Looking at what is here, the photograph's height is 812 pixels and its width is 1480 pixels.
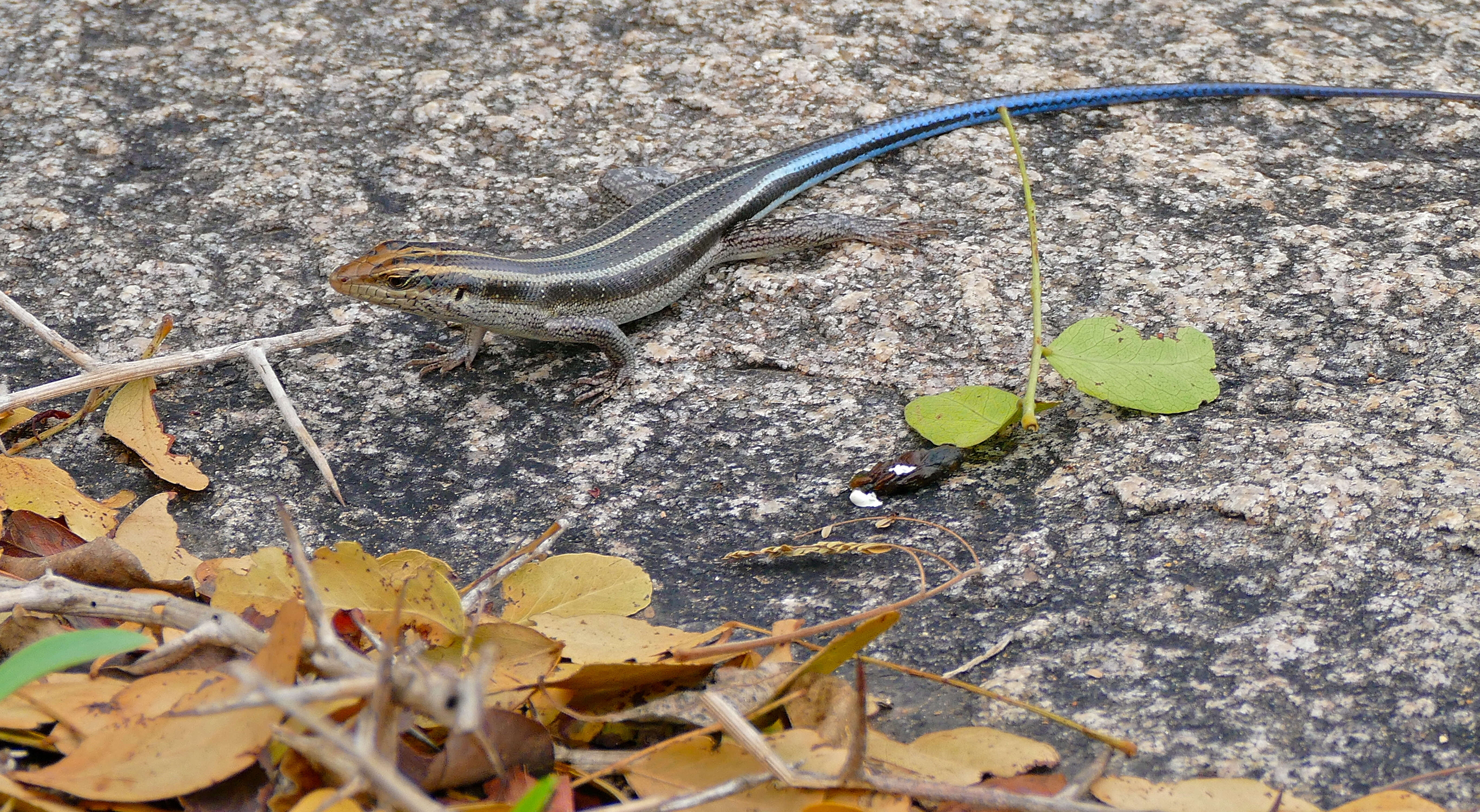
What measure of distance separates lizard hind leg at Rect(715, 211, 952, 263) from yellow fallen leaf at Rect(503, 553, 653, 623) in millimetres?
1285

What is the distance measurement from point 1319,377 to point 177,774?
2.15 metres

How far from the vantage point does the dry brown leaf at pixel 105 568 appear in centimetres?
187

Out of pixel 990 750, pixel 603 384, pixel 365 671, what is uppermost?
pixel 365 671

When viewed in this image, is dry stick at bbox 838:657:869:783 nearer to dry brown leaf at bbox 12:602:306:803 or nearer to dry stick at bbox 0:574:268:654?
dry brown leaf at bbox 12:602:306:803

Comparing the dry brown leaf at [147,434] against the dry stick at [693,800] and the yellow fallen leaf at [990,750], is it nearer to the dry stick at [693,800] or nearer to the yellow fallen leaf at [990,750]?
the dry stick at [693,800]

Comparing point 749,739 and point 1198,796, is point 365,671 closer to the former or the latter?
point 749,739

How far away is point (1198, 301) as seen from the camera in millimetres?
2572

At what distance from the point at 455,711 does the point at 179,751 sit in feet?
1.67

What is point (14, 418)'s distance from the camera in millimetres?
2445

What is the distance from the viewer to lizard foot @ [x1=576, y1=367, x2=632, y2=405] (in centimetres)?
259

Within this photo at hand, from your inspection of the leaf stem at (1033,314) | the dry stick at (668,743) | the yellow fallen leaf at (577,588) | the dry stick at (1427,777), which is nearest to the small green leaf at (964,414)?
the leaf stem at (1033,314)

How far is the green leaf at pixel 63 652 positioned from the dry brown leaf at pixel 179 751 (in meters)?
0.15

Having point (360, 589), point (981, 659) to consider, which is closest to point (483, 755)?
point (360, 589)

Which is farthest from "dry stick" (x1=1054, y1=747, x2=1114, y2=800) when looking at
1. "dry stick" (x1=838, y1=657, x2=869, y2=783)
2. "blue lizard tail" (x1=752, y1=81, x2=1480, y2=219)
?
"blue lizard tail" (x1=752, y1=81, x2=1480, y2=219)
